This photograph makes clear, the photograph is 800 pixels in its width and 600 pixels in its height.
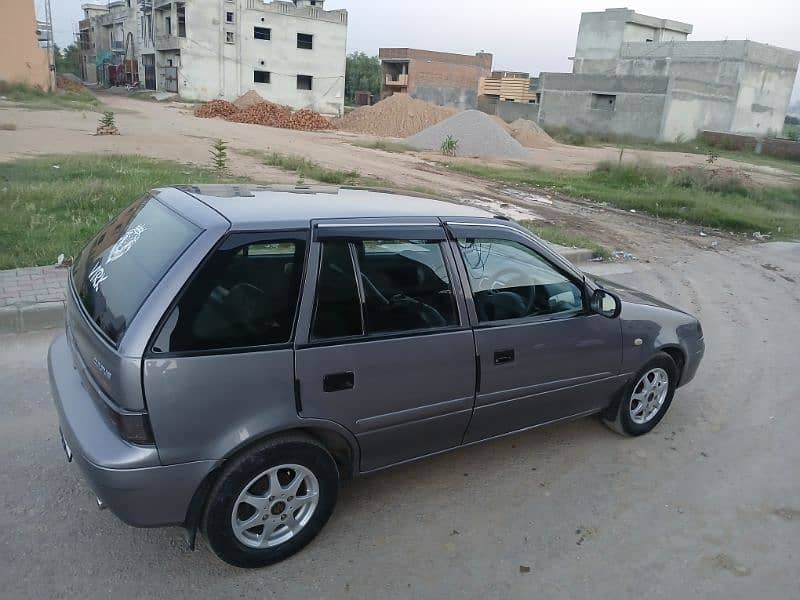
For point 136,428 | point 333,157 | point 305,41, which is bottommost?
point 333,157

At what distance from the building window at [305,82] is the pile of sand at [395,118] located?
46.1 feet

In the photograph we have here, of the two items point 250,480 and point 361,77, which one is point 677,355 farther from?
point 361,77

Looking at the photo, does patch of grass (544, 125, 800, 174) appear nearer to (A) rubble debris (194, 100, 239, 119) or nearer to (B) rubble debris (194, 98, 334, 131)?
(B) rubble debris (194, 98, 334, 131)

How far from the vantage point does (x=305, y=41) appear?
52.3 metres

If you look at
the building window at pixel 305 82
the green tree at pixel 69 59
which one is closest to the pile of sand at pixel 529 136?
the building window at pixel 305 82

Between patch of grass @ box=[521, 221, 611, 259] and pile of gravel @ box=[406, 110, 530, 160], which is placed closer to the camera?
patch of grass @ box=[521, 221, 611, 259]

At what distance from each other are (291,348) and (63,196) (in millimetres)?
8325

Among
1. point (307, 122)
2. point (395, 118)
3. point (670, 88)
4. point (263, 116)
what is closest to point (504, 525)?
point (307, 122)

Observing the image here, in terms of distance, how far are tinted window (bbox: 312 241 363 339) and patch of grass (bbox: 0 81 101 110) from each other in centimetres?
3388

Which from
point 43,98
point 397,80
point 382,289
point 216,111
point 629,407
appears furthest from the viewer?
point 397,80

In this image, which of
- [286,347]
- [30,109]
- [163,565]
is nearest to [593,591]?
[286,347]

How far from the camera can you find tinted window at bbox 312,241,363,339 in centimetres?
295

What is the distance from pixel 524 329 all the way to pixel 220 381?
175 centimetres

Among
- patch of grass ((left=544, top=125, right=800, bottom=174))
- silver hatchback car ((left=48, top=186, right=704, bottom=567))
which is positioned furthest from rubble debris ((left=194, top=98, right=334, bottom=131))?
silver hatchback car ((left=48, top=186, right=704, bottom=567))
